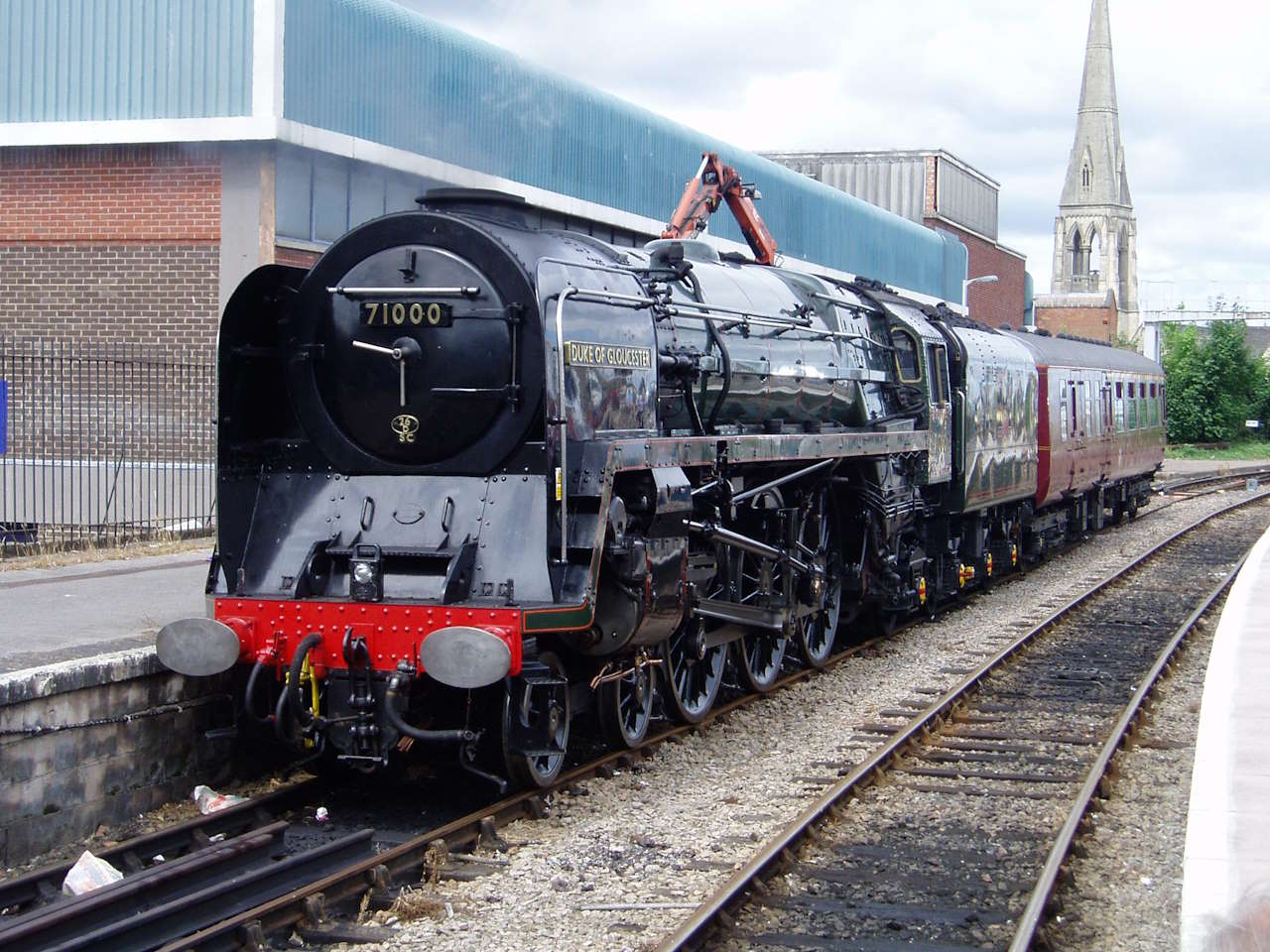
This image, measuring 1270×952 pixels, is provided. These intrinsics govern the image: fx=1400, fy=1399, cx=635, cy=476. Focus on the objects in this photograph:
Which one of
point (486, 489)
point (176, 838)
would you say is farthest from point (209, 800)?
point (486, 489)

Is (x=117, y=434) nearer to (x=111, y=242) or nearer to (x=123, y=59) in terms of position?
(x=111, y=242)

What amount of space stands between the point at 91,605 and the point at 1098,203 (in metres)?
98.2

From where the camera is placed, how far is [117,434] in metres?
15.6

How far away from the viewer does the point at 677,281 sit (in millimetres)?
8805

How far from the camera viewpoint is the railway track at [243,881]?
525 centimetres

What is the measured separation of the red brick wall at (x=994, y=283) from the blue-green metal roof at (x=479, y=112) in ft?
63.3

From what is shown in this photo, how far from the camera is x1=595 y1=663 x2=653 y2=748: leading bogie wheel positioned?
7.91m

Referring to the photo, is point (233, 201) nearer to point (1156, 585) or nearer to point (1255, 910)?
point (1156, 585)

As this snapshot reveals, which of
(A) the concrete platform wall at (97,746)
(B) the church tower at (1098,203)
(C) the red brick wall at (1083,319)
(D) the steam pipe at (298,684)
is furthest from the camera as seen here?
(B) the church tower at (1098,203)

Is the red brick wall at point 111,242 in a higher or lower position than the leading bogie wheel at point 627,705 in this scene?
higher

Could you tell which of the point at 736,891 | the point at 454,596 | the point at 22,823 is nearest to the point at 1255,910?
the point at 736,891

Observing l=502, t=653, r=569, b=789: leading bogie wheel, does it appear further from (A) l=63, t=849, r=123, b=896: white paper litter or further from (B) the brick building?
(B) the brick building

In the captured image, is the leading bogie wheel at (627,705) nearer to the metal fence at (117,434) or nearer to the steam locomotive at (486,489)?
the steam locomotive at (486,489)

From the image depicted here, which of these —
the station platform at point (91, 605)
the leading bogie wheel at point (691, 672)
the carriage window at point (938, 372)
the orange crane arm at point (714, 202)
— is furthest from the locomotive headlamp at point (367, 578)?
the orange crane arm at point (714, 202)
